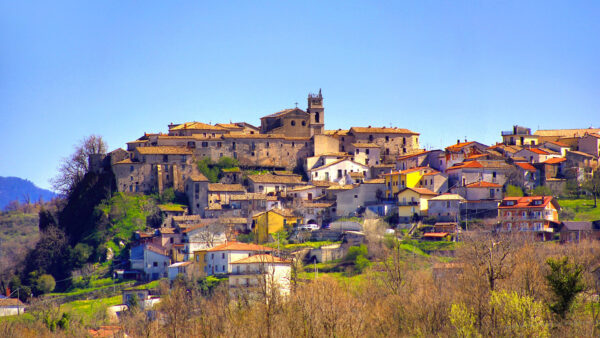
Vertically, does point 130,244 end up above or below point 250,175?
below

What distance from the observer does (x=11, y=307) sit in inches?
3088

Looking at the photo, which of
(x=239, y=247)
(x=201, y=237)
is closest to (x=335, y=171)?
(x=201, y=237)

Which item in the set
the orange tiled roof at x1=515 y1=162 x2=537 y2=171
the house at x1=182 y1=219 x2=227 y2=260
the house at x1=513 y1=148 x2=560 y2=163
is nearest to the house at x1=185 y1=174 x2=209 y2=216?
the house at x1=182 y1=219 x2=227 y2=260

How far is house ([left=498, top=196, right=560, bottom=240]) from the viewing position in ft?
256

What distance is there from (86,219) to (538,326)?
53.0 meters

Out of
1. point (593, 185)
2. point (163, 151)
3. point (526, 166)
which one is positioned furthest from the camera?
point (163, 151)

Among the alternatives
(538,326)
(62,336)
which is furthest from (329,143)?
(538,326)

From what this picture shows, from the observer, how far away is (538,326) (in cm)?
4631

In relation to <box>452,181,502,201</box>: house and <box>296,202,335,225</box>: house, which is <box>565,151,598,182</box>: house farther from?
<box>296,202,335,225</box>: house

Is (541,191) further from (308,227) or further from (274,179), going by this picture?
(274,179)

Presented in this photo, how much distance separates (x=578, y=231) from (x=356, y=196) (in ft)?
65.5

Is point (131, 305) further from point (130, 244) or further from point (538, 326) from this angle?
point (538, 326)

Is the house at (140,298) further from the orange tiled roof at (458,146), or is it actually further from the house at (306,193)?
the orange tiled roof at (458,146)

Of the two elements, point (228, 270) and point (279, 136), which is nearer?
point (228, 270)
